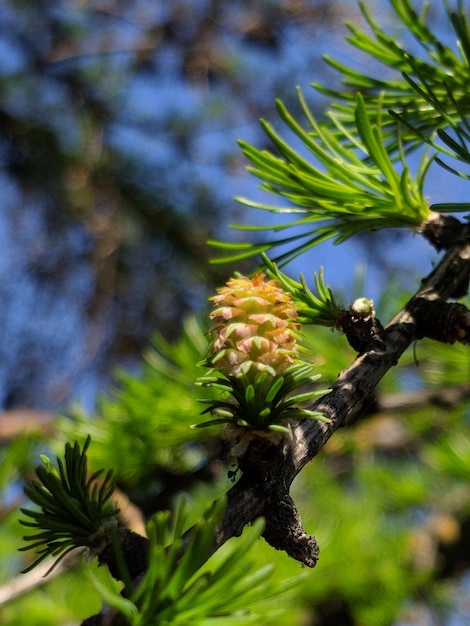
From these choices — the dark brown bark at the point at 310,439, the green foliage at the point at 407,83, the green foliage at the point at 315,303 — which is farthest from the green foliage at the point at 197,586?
the green foliage at the point at 407,83

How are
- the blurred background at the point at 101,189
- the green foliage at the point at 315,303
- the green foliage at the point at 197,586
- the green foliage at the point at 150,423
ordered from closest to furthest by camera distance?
the green foliage at the point at 197,586
the green foliage at the point at 315,303
the green foliage at the point at 150,423
the blurred background at the point at 101,189

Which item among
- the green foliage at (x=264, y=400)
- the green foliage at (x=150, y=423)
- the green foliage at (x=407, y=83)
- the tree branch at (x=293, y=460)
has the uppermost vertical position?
the green foliage at (x=407, y=83)

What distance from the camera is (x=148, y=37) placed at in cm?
161

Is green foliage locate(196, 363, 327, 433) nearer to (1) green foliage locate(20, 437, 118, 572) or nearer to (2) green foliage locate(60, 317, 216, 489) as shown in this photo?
(1) green foliage locate(20, 437, 118, 572)

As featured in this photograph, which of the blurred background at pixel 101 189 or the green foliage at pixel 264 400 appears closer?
the green foliage at pixel 264 400

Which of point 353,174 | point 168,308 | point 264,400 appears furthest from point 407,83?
point 168,308

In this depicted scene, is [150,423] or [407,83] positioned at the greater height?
[407,83]

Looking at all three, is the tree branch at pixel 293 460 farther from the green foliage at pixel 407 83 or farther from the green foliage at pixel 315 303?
the green foliage at pixel 407 83

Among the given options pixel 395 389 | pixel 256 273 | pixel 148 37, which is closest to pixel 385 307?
pixel 395 389

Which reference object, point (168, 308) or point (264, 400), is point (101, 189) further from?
point (264, 400)

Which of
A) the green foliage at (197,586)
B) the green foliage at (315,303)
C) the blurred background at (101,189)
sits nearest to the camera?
the green foliage at (197,586)

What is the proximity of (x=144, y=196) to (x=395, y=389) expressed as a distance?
73 centimetres

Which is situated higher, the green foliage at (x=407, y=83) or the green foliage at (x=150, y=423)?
the green foliage at (x=407, y=83)

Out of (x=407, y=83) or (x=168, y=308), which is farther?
(x=168, y=308)
